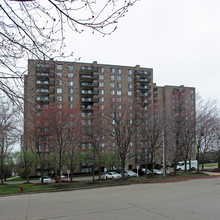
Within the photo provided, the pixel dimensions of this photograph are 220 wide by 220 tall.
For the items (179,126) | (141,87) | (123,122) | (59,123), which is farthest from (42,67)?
(141,87)

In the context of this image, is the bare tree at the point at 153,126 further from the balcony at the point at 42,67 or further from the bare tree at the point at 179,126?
the balcony at the point at 42,67

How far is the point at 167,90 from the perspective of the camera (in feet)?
271

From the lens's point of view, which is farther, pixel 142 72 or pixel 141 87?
pixel 141 87

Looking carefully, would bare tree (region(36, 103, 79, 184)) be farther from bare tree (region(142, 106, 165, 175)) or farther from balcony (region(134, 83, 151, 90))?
balcony (region(134, 83, 151, 90))

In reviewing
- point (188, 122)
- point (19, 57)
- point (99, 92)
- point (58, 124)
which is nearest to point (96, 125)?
point (58, 124)

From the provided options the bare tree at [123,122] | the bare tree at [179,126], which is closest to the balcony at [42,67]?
the bare tree at [123,122]

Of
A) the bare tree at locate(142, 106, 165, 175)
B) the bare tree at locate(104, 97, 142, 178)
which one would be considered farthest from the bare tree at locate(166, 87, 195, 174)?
the bare tree at locate(104, 97, 142, 178)

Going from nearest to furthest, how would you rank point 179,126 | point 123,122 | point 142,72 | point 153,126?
point 123,122, point 153,126, point 179,126, point 142,72

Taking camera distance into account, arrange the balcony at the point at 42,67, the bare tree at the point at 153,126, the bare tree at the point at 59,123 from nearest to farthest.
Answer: the balcony at the point at 42,67 < the bare tree at the point at 59,123 < the bare tree at the point at 153,126

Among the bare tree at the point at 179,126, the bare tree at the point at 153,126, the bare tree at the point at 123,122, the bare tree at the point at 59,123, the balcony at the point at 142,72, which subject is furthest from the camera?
the balcony at the point at 142,72

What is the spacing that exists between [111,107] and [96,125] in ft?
8.88

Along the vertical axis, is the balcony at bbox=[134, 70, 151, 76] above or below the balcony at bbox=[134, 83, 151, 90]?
above

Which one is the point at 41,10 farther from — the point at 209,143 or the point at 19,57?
the point at 209,143

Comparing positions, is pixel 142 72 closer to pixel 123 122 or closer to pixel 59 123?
pixel 123 122
